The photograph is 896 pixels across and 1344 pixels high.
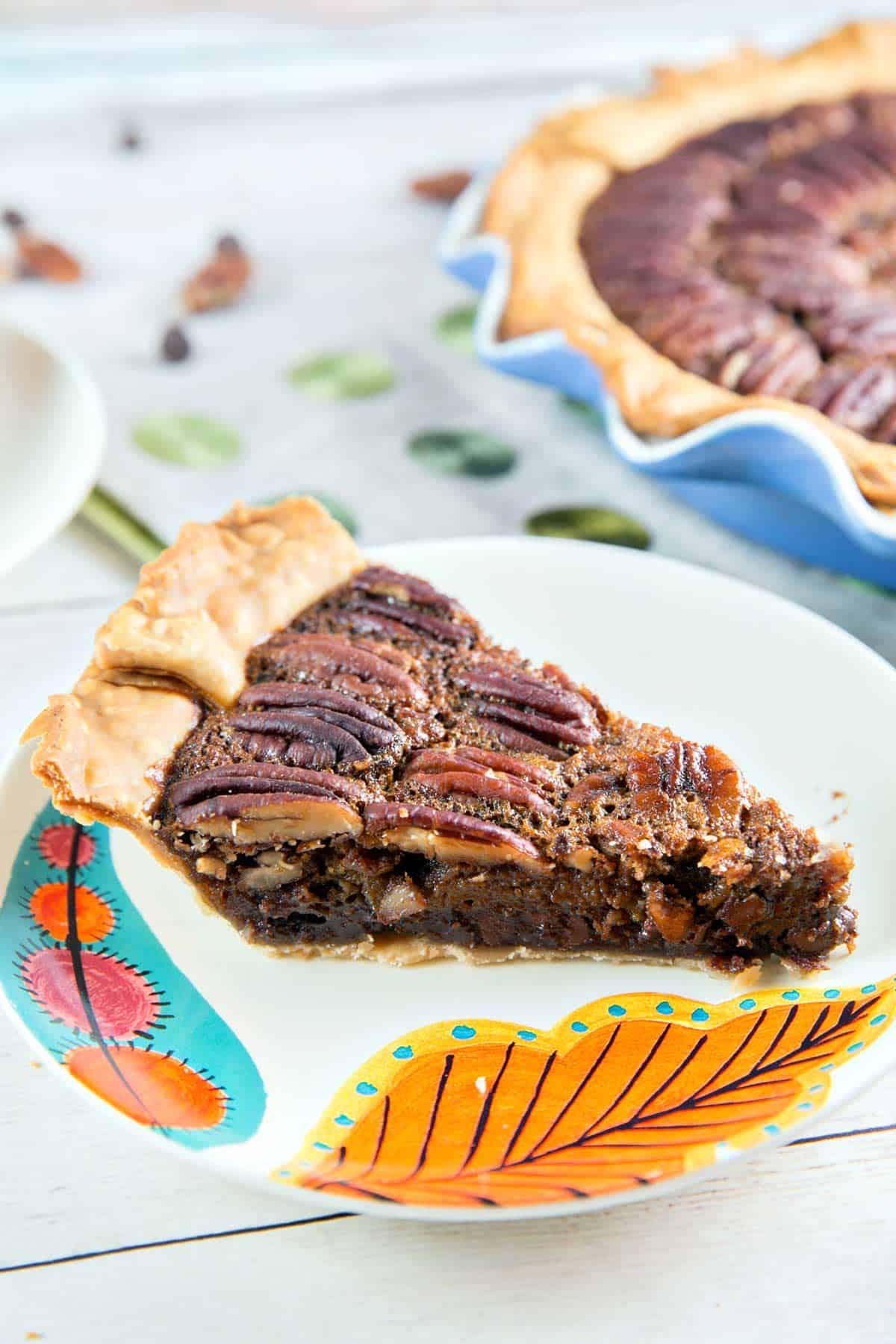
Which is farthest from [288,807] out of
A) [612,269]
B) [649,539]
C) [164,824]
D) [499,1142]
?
[612,269]

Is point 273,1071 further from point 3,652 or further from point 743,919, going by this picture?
point 3,652

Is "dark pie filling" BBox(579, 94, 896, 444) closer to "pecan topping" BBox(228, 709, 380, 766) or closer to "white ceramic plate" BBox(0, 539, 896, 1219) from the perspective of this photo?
"white ceramic plate" BBox(0, 539, 896, 1219)

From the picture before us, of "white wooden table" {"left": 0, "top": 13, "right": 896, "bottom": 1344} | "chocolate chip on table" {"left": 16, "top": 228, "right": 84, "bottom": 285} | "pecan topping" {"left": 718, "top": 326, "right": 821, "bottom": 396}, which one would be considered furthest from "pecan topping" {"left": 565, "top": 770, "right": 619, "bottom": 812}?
"chocolate chip on table" {"left": 16, "top": 228, "right": 84, "bottom": 285}

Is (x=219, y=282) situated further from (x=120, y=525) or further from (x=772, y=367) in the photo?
(x=772, y=367)

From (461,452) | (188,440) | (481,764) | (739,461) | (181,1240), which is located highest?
(739,461)

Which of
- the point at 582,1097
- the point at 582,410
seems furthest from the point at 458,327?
the point at 582,1097

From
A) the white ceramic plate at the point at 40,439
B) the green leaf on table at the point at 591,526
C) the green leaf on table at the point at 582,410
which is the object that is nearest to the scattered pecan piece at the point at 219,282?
the white ceramic plate at the point at 40,439
